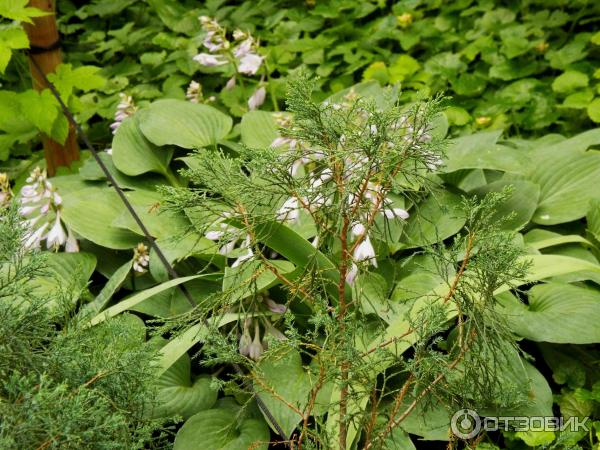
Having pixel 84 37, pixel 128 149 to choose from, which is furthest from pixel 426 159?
pixel 84 37

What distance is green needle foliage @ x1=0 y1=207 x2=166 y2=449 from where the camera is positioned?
3.85 feet

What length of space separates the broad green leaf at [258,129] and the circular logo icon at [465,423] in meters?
1.53

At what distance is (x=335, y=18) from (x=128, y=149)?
196 centimetres

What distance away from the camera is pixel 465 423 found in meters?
1.54

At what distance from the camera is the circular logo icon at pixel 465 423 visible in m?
1.51

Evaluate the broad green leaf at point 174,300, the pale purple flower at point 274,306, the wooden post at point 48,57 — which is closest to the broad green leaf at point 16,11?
the wooden post at point 48,57

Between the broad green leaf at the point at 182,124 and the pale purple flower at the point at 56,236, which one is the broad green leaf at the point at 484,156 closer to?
the broad green leaf at the point at 182,124

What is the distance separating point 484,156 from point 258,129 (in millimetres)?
859

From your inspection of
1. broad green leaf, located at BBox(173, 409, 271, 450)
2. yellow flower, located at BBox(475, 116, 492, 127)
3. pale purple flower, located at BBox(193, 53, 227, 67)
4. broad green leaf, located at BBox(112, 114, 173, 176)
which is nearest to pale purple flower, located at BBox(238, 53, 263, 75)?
pale purple flower, located at BBox(193, 53, 227, 67)

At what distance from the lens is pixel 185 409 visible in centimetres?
202

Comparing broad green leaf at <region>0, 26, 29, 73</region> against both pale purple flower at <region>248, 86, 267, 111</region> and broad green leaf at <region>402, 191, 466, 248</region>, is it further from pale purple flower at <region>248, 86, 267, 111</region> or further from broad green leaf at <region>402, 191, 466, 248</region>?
broad green leaf at <region>402, 191, 466, 248</region>

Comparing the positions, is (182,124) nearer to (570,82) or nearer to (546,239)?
(546,239)

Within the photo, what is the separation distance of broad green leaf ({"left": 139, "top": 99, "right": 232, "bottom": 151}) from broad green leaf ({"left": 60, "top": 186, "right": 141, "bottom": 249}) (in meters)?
0.30

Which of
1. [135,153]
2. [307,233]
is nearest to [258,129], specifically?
[135,153]
